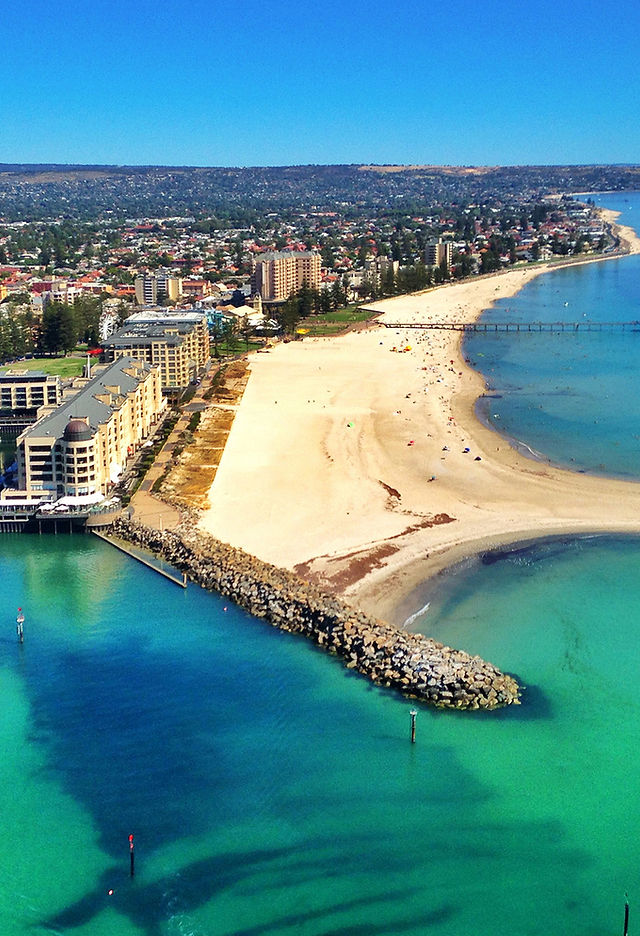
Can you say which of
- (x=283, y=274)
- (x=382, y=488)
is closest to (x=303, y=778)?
(x=382, y=488)

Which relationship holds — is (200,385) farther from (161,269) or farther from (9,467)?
(161,269)

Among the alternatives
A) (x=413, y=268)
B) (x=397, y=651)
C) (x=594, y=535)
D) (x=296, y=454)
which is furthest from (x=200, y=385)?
(x=413, y=268)

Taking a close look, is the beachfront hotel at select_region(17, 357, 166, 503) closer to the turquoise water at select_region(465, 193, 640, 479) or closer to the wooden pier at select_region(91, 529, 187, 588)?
the wooden pier at select_region(91, 529, 187, 588)

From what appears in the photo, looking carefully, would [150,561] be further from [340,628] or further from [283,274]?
[283,274]

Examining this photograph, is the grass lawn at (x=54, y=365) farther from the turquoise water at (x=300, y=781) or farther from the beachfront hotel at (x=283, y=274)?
the turquoise water at (x=300, y=781)

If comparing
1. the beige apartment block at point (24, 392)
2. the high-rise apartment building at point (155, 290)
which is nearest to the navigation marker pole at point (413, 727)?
the beige apartment block at point (24, 392)

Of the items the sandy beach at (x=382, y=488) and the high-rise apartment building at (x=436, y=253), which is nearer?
the sandy beach at (x=382, y=488)

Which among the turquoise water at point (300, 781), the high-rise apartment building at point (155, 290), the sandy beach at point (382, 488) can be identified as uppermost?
the high-rise apartment building at point (155, 290)
